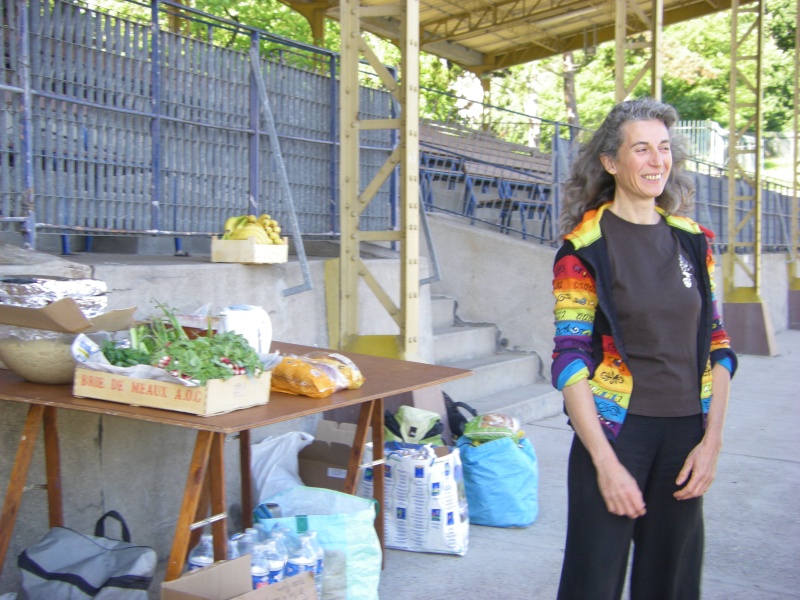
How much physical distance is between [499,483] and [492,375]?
2.91 metres

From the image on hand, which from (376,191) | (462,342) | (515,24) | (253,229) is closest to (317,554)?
(253,229)

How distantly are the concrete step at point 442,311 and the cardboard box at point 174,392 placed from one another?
5499mm

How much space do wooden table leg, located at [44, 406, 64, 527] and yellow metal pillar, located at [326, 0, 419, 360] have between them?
2.73 metres

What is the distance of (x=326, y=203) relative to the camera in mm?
6594

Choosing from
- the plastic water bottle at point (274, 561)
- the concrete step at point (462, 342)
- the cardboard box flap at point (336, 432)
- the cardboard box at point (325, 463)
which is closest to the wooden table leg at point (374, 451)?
the cardboard box at point (325, 463)

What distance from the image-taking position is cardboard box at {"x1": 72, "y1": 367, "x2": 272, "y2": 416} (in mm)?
2719

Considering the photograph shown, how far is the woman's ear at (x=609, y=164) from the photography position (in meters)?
2.38

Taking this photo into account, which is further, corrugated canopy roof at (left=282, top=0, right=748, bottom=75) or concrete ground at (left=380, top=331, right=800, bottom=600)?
corrugated canopy roof at (left=282, top=0, right=748, bottom=75)

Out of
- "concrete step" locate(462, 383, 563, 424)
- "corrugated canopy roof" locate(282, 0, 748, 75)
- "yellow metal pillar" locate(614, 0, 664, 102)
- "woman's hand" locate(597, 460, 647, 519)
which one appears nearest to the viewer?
"woman's hand" locate(597, 460, 647, 519)

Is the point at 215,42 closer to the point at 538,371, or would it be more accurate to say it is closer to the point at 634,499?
the point at 538,371

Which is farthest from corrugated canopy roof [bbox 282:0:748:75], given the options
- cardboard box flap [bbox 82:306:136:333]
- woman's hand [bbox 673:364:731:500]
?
woman's hand [bbox 673:364:731:500]

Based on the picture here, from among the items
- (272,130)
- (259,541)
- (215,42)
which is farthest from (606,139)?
(215,42)

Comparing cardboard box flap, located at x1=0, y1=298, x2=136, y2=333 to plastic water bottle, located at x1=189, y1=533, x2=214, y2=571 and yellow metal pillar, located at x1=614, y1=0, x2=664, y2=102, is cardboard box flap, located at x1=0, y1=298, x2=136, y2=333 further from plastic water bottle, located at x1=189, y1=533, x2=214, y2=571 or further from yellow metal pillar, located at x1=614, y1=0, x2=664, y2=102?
yellow metal pillar, located at x1=614, y1=0, x2=664, y2=102

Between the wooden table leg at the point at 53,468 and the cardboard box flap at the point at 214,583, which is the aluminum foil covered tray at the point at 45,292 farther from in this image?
the cardboard box flap at the point at 214,583
